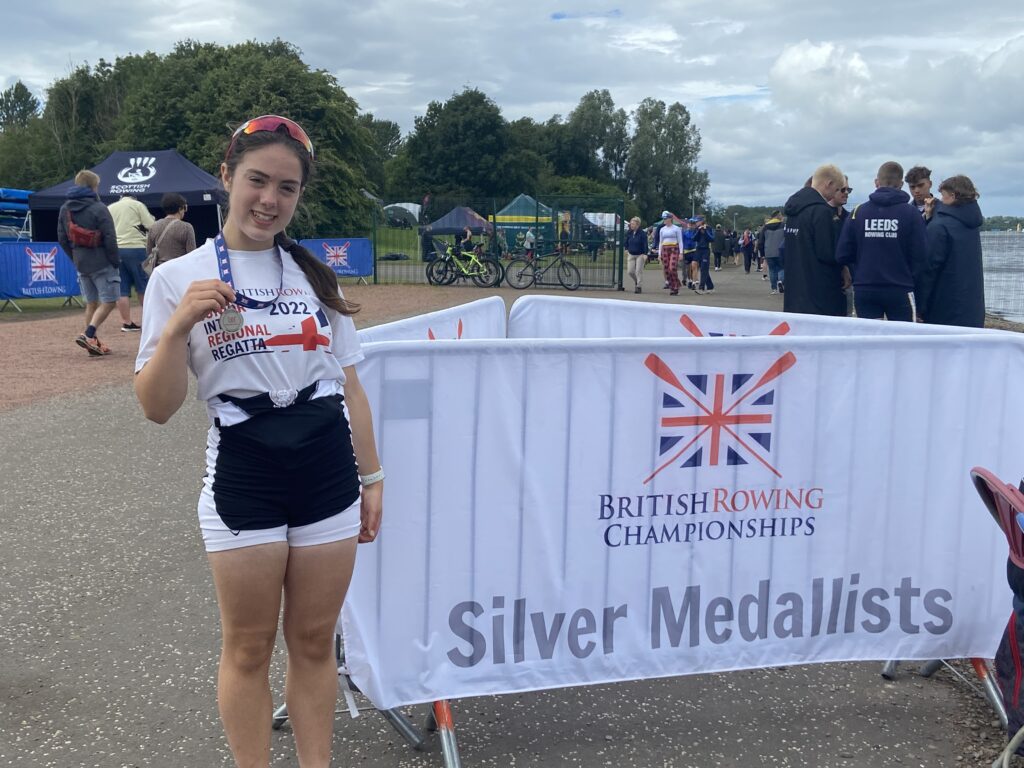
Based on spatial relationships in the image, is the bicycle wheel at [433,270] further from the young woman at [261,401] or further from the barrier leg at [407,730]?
the young woman at [261,401]

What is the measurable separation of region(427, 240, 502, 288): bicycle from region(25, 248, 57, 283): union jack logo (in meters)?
9.63

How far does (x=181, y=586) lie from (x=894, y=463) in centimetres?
309

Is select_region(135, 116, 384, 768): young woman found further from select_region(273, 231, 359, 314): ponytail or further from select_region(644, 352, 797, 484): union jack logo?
select_region(644, 352, 797, 484): union jack logo

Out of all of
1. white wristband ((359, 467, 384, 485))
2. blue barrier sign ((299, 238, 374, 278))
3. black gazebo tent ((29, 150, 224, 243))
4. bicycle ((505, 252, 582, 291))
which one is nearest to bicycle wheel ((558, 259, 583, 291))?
bicycle ((505, 252, 582, 291))

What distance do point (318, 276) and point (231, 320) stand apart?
0.30 m

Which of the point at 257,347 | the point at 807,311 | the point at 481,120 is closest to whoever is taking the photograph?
the point at 257,347

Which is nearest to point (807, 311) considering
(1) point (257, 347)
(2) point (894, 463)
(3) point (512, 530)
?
(2) point (894, 463)

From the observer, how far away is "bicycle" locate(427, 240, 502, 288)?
24.3 metres

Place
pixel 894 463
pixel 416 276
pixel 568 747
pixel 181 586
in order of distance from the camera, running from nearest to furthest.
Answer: pixel 568 747, pixel 894 463, pixel 181 586, pixel 416 276

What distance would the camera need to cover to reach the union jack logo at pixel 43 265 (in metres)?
17.0

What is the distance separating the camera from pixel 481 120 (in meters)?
83.1

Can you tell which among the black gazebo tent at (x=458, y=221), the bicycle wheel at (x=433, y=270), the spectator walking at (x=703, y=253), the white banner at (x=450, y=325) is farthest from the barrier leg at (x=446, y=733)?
the black gazebo tent at (x=458, y=221)

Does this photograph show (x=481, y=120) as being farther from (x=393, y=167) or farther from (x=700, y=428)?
(x=700, y=428)

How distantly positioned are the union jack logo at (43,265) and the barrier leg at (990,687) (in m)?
17.2
